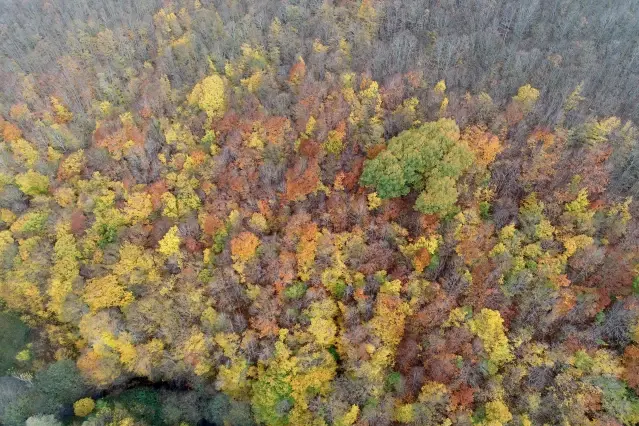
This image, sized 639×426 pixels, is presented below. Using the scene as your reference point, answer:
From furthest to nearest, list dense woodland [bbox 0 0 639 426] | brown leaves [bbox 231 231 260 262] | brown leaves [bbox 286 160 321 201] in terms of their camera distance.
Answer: brown leaves [bbox 286 160 321 201], brown leaves [bbox 231 231 260 262], dense woodland [bbox 0 0 639 426]

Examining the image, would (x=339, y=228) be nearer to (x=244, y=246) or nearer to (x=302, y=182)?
(x=302, y=182)

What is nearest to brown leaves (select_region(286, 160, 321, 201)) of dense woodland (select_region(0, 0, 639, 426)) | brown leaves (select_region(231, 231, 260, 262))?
dense woodland (select_region(0, 0, 639, 426))

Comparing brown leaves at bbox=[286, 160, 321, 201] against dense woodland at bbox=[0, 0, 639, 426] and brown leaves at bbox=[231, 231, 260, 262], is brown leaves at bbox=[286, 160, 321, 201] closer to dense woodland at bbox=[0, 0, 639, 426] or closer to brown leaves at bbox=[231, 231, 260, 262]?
dense woodland at bbox=[0, 0, 639, 426]

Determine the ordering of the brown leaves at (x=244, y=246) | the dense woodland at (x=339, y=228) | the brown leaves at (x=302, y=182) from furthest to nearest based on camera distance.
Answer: the brown leaves at (x=302, y=182)
the brown leaves at (x=244, y=246)
the dense woodland at (x=339, y=228)

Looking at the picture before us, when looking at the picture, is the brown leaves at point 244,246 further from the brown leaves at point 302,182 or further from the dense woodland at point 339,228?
the brown leaves at point 302,182

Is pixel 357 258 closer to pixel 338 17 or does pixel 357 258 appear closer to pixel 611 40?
pixel 338 17

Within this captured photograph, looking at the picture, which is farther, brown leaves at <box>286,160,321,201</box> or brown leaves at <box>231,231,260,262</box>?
brown leaves at <box>286,160,321,201</box>

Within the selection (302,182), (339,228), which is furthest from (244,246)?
(339,228)

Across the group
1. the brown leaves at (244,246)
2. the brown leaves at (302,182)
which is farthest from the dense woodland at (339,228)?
the brown leaves at (244,246)
